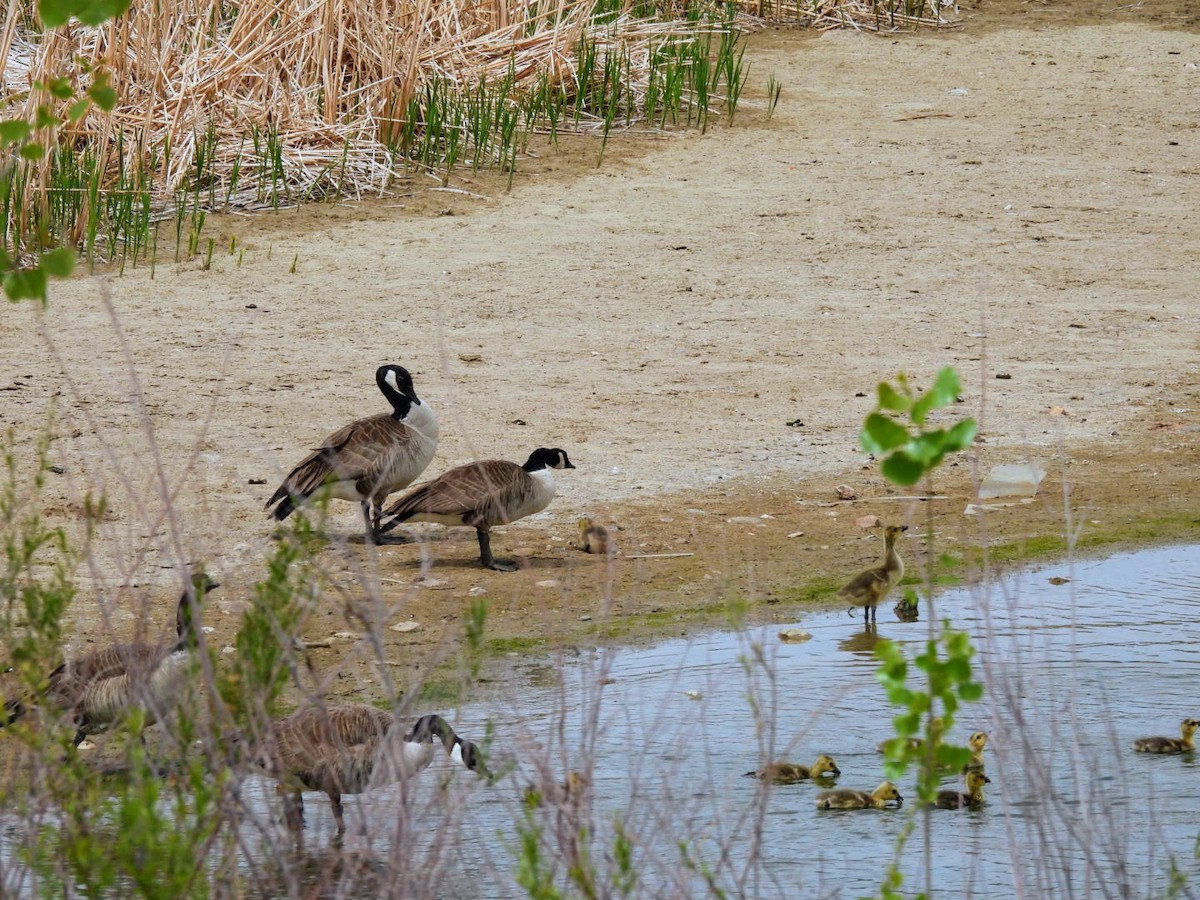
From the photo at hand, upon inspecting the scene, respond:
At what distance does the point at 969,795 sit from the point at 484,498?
2898mm

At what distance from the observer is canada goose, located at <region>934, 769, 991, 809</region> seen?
596cm

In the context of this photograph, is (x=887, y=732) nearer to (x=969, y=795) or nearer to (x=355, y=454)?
(x=969, y=795)

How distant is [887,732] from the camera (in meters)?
6.66

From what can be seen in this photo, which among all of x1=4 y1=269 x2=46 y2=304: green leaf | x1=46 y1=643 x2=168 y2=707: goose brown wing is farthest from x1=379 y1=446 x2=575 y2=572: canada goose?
x1=4 y1=269 x2=46 y2=304: green leaf

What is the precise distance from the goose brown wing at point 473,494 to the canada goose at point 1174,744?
305cm

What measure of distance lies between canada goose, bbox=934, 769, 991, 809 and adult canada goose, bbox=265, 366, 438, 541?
3.20 m

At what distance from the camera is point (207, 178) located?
14.5m

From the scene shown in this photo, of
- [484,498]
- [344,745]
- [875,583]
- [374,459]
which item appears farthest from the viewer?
[374,459]

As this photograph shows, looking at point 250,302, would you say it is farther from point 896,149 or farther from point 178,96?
point 896,149

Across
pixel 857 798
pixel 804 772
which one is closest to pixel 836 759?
pixel 804 772

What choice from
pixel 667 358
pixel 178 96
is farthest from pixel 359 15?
pixel 667 358

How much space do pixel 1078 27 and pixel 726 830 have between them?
16.6 meters

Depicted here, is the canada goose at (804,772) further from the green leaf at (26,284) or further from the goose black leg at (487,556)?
the green leaf at (26,284)

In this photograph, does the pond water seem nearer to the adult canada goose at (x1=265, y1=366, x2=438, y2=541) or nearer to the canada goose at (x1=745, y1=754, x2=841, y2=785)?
the canada goose at (x1=745, y1=754, x2=841, y2=785)
